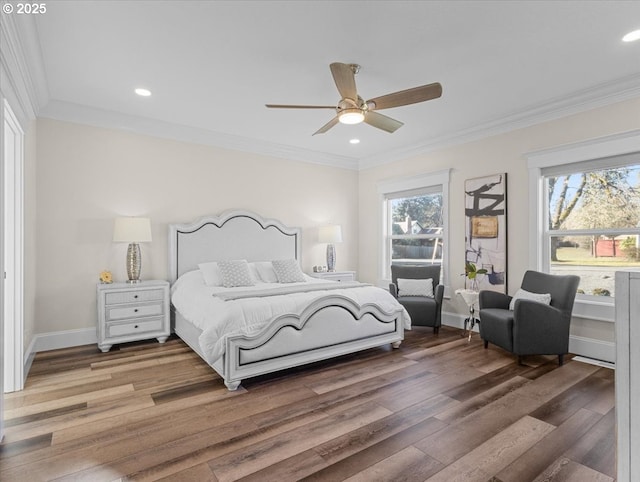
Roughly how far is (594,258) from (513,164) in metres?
1.33

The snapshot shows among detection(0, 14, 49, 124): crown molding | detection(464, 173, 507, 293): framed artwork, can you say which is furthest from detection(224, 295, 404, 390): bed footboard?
detection(0, 14, 49, 124): crown molding

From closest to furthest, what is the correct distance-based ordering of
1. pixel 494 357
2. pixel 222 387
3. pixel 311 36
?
pixel 311 36, pixel 222 387, pixel 494 357

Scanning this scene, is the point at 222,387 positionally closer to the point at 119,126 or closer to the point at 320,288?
the point at 320,288

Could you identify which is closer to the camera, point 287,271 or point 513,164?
point 513,164

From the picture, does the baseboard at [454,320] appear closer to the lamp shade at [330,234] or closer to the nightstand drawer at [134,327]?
the lamp shade at [330,234]

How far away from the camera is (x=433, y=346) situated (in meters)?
3.97

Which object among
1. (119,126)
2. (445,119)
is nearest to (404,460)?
(445,119)

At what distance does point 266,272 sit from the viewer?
471 cm

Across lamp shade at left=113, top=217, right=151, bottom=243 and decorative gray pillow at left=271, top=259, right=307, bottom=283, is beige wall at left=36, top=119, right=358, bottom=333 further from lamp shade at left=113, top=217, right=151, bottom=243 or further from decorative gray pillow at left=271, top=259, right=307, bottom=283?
decorative gray pillow at left=271, top=259, right=307, bottom=283

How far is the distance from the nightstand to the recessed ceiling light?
4689 mm

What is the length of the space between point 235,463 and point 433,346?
2.69 m

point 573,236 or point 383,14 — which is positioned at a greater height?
point 383,14

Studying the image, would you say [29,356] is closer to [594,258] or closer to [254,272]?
[254,272]

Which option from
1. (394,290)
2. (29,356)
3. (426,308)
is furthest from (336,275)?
(29,356)
